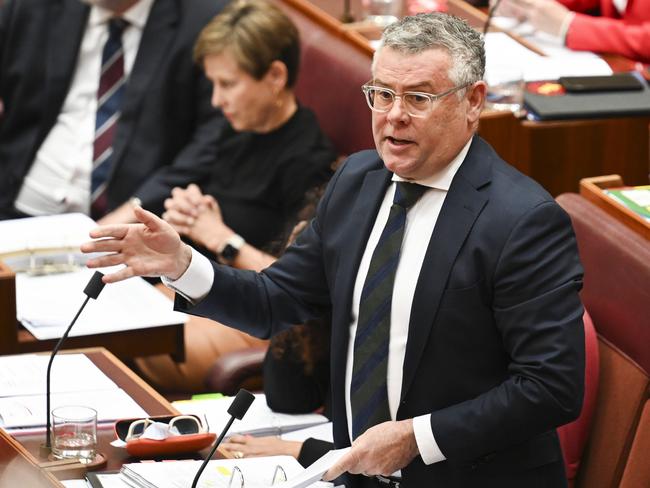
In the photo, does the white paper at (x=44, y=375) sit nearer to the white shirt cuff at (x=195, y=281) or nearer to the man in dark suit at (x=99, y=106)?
the white shirt cuff at (x=195, y=281)

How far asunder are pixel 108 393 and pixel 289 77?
146cm

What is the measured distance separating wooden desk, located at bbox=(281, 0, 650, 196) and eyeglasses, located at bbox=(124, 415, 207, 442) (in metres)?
1.26

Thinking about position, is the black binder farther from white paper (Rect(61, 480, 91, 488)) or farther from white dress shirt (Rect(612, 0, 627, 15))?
white paper (Rect(61, 480, 91, 488))

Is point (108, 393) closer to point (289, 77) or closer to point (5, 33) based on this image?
point (289, 77)

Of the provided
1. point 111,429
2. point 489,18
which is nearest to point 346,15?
point 489,18

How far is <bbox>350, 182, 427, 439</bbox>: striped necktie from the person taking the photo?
2.26 meters

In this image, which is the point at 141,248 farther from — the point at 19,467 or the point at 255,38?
the point at 255,38

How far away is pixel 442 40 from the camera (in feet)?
7.07

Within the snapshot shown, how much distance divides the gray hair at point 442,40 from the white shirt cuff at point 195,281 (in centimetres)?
50

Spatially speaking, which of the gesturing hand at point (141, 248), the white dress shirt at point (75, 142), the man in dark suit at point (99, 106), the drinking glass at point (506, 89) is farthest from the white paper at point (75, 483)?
the white dress shirt at point (75, 142)

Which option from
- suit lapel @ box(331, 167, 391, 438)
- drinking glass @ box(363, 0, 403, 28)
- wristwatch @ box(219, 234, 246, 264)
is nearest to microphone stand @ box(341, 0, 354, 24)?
drinking glass @ box(363, 0, 403, 28)

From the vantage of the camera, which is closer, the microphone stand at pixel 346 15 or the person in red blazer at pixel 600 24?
the person in red blazer at pixel 600 24

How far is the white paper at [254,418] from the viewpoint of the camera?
9.59ft

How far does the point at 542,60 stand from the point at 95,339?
4.96ft
